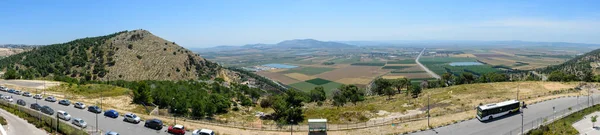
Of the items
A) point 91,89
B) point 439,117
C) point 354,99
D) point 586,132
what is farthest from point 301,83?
point 586,132

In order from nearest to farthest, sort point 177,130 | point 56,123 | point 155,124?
point 56,123 < point 177,130 < point 155,124

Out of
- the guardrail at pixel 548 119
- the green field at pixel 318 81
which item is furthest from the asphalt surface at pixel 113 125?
the green field at pixel 318 81

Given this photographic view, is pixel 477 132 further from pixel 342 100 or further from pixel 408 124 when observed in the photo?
pixel 342 100

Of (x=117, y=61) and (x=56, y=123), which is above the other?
(x=117, y=61)

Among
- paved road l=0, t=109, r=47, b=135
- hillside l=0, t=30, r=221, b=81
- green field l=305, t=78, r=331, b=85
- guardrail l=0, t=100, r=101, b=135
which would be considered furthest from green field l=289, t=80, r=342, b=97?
paved road l=0, t=109, r=47, b=135

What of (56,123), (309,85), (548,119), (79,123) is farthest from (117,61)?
(548,119)

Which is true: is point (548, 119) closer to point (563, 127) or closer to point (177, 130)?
point (563, 127)

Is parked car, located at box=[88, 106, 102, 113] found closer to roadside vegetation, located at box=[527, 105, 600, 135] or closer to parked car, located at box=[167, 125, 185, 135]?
parked car, located at box=[167, 125, 185, 135]
